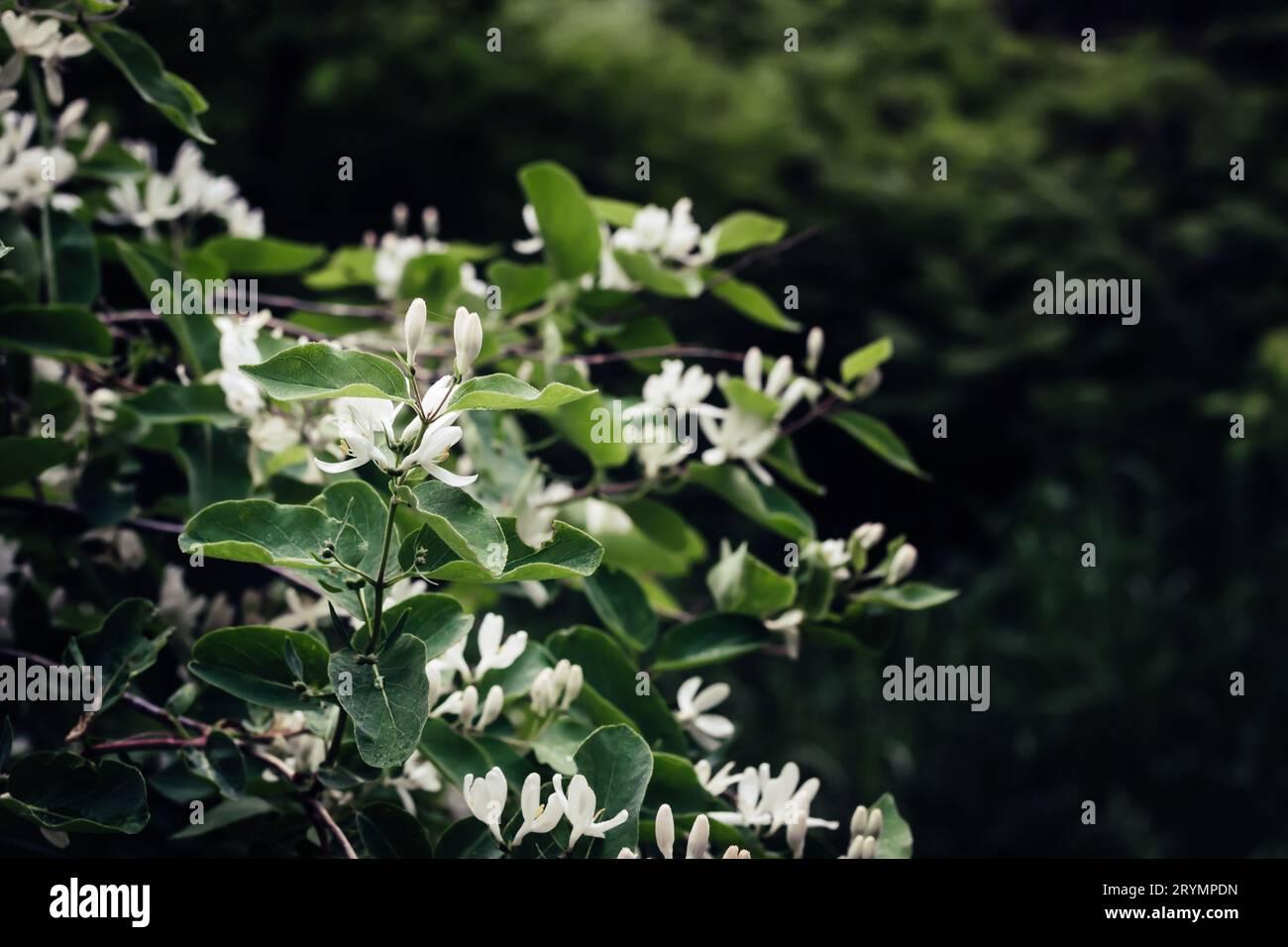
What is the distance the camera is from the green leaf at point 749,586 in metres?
1.12

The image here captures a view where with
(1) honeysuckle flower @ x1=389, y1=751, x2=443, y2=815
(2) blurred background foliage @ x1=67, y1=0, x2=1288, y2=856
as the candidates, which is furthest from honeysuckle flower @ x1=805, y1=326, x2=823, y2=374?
(2) blurred background foliage @ x1=67, y1=0, x2=1288, y2=856

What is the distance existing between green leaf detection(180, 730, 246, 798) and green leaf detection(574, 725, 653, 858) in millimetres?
280

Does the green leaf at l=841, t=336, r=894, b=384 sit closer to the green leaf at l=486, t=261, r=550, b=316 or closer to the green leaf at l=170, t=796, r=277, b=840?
the green leaf at l=486, t=261, r=550, b=316

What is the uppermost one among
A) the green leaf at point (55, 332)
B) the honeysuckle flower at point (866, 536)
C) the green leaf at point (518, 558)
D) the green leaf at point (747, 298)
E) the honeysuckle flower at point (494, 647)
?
the green leaf at point (747, 298)

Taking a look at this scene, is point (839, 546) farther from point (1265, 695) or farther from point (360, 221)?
point (360, 221)

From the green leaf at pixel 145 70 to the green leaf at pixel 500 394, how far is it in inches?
20.3

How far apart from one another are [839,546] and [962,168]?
14.4 ft

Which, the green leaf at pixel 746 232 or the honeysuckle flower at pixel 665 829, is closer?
the honeysuckle flower at pixel 665 829

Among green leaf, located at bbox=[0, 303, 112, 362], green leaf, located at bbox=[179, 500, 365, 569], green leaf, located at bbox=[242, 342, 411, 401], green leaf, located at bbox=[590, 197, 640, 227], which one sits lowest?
green leaf, located at bbox=[179, 500, 365, 569]

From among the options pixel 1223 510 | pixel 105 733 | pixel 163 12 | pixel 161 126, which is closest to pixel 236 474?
pixel 105 733

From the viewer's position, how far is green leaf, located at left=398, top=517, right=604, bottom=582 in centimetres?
77

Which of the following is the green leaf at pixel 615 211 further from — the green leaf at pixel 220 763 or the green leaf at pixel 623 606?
the green leaf at pixel 220 763

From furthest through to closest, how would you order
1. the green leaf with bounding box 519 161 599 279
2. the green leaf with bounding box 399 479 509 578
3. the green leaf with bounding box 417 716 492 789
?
1. the green leaf with bounding box 519 161 599 279
2. the green leaf with bounding box 417 716 492 789
3. the green leaf with bounding box 399 479 509 578

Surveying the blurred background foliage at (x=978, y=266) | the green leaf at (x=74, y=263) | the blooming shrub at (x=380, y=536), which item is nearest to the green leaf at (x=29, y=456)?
the blooming shrub at (x=380, y=536)
